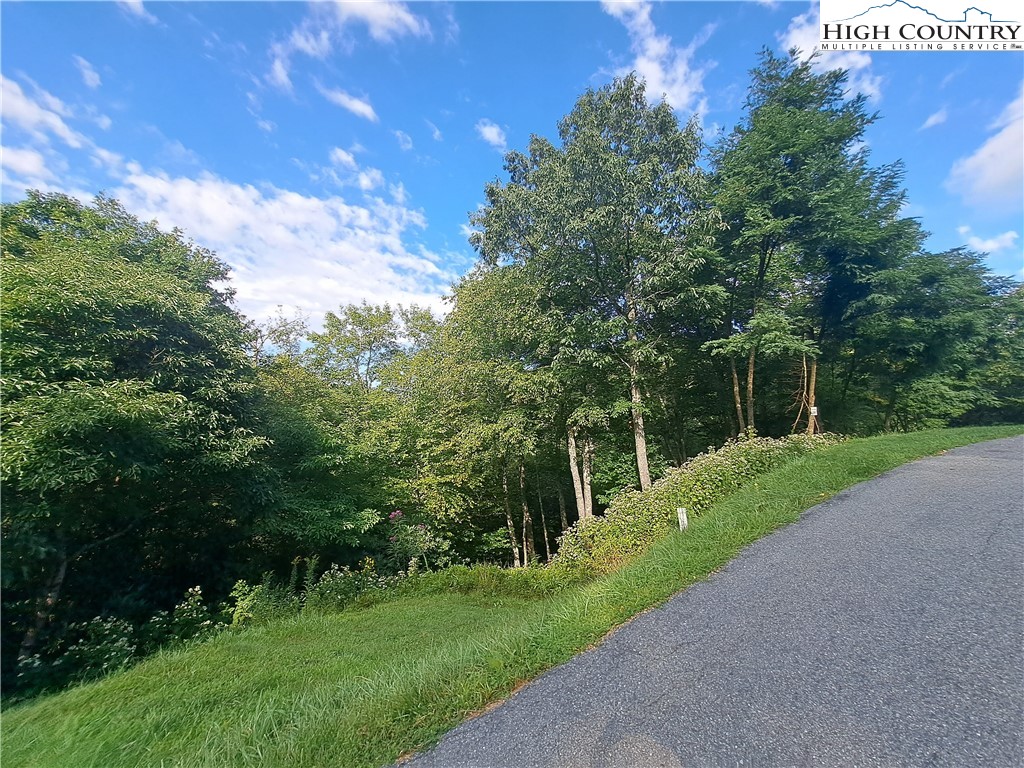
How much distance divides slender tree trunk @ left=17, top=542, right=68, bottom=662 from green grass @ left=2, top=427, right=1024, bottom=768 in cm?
176

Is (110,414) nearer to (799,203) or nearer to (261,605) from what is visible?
(261,605)

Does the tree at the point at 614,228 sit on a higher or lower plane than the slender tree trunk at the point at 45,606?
higher

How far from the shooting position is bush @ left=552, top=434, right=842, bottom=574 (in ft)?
19.2

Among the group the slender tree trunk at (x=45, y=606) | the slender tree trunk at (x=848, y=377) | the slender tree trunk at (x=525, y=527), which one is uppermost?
the slender tree trunk at (x=848, y=377)

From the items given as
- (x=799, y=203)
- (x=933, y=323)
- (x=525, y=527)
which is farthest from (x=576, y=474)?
(x=933, y=323)

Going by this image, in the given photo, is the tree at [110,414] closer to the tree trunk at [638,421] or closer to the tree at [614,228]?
the tree at [614,228]

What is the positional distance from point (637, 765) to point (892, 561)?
10.3 ft

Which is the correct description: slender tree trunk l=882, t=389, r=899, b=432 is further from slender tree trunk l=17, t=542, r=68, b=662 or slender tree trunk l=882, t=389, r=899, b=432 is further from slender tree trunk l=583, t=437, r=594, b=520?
slender tree trunk l=17, t=542, r=68, b=662

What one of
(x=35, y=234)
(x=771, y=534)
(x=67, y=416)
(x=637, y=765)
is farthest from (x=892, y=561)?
(x=35, y=234)

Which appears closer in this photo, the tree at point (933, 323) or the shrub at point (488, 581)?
the shrub at point (488, 581)

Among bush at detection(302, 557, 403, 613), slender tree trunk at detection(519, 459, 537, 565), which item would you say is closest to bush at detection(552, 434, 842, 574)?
bush at detection(302, 557, 403, 613)

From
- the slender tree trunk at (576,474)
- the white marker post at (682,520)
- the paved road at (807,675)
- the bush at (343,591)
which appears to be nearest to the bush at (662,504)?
the white marker post at (682,520)

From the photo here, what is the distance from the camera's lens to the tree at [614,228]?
984 cm

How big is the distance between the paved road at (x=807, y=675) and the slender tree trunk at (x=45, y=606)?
6543 millimetres
